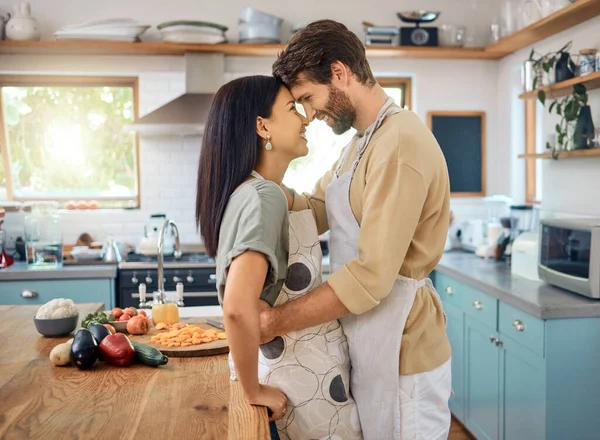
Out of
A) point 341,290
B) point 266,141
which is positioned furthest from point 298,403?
point 266,141

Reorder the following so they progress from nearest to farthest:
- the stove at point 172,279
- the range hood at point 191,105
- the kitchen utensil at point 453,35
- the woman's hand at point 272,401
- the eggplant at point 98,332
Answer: the woman's hand at point 272,401 < the eggplant at point 98,332 < the stove at point 172,279 < the range hood at point 191,105 < the kitchen utensil at point 453,35

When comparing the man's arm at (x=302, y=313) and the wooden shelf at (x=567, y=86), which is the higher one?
the wooden shelf at (x=567, y=86)

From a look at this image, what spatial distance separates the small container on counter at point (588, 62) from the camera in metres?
3.55

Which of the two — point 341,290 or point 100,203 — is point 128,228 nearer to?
point 100,203

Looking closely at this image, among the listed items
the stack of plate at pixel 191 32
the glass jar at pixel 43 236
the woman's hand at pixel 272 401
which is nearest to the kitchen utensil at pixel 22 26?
the stack of plate at pixel 191 32

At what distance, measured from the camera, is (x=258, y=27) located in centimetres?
491

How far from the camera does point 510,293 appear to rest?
3299mm

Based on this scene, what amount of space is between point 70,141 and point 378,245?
4035 millimetres

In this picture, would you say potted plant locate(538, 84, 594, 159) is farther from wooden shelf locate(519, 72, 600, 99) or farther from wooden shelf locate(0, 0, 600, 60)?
wooden shelf locate(0, 0, 600, 60)

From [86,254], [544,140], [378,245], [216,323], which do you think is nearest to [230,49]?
[86,254]

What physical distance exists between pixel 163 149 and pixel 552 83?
2.74 m

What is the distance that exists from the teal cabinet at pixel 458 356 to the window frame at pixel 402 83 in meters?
1.84

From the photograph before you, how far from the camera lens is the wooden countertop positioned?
5.31 feet

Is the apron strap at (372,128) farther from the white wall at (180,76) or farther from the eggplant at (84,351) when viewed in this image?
the white wall at (180,76)
